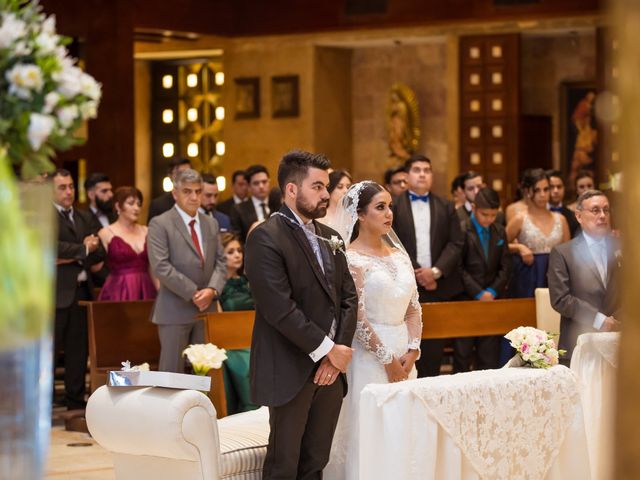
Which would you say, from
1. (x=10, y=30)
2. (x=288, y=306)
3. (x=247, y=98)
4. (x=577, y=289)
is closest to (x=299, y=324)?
(x=288, y=306)

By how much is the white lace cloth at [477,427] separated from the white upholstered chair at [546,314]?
7.18ft

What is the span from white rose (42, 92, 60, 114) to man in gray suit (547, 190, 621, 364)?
17.1 feet

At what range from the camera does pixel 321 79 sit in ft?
57.2

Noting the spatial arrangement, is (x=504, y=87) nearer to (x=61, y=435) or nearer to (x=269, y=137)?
(x=269, y=137)

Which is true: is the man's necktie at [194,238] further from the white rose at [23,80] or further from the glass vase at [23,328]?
the glass vase at [23,328]

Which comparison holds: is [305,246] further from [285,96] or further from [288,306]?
[285,96]

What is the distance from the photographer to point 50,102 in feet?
8.12

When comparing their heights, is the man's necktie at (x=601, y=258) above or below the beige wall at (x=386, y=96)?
below

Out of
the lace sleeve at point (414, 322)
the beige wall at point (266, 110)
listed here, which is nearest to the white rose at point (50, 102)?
the lace sleeve at point (414, 322)

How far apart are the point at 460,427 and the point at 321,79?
41.6 ft

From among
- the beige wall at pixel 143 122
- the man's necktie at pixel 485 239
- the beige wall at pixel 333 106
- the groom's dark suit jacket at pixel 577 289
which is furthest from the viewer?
the beige wall at pixel 143 122

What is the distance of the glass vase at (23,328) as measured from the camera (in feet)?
6.79

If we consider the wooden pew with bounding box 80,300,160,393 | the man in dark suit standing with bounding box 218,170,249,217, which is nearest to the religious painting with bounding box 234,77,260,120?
the man in dark suit standing with bounding box 218,170,249,217

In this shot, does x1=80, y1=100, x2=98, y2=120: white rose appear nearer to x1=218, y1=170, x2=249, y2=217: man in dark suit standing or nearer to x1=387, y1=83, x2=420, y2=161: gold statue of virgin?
x1=218, y1=170, x2=249, y2=217: man in dark suit standing
